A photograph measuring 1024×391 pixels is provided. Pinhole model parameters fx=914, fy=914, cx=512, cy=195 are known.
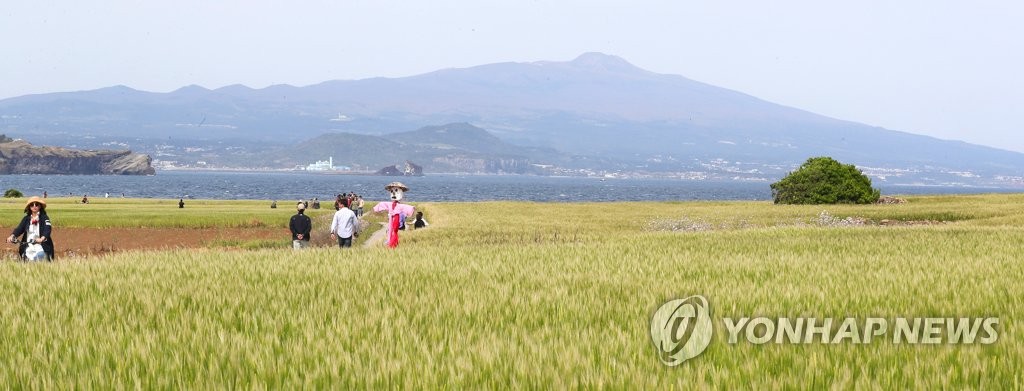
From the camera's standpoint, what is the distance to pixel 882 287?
12594 millimetres

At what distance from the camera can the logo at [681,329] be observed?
7.80 m

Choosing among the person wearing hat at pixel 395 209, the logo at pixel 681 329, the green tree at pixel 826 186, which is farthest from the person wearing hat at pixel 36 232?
the green tree at pixel 826 186

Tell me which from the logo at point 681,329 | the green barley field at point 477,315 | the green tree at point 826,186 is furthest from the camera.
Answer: the green tree at point 826,186

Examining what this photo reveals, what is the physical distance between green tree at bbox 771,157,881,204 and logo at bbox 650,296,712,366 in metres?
57.8

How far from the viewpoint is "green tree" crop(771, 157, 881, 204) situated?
6506 centimetres

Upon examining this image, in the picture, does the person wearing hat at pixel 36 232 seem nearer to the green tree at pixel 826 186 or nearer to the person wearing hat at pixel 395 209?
the person wearing hat at pixel 395 209

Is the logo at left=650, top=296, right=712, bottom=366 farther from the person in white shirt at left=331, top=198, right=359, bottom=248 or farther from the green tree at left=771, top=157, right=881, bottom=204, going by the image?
the green tree at left=771, top=157, right=881, bottom=204

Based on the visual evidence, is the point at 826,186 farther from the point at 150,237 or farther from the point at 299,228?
the point at 299,228

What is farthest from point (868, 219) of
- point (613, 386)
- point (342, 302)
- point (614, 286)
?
point (613, 386)

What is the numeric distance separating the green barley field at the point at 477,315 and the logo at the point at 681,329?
0.47 feet

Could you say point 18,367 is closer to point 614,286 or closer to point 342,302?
point 342,302

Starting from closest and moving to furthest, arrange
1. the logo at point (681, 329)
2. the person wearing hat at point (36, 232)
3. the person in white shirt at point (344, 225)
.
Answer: the logo at point (681, 329)
the person wearing hat at point (36, 232)
the person in white shirt at point (344, 225)

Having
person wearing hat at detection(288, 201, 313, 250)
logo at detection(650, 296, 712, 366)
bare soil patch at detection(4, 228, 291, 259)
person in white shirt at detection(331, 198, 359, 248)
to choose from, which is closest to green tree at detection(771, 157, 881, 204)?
bare soil patch at detection(4, 228, 291, 259)

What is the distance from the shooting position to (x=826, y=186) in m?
66.3
